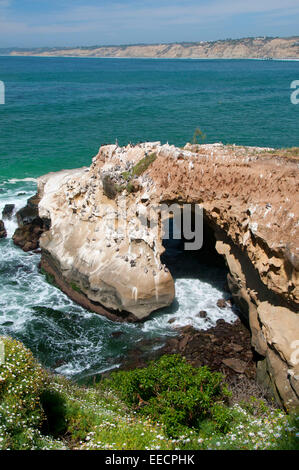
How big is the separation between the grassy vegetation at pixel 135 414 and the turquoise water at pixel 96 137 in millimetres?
4988

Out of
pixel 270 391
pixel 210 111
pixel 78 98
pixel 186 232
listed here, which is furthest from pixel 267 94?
pixel 270 391

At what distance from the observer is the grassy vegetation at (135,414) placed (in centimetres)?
936

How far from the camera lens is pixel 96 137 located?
4962 centimetres

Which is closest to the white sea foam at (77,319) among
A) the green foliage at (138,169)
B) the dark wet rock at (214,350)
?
the dark wet rock at (214,350)

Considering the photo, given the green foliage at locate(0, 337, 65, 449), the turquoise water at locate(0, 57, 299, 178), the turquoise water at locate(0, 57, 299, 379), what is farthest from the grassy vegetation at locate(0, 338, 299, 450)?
the turquoise water at locate(0, 57, 299, 178)

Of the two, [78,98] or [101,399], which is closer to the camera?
[101,399]

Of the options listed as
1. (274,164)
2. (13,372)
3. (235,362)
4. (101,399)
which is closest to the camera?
(13,372)

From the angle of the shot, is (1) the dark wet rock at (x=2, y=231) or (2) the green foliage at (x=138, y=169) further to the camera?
(1) the dark wet rock at (x=2, y=231)

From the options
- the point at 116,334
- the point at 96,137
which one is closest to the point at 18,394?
the point at 116,334

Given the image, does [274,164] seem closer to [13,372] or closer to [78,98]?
[13,372]

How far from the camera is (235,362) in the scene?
664 inches

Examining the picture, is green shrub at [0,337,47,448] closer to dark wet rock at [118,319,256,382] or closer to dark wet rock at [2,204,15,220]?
dark wet rock at [118,319,256,382]

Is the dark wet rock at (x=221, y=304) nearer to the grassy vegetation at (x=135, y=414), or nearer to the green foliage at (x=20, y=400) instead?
the grassy vegetation at (x=135, y=414)

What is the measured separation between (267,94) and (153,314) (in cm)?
6856
